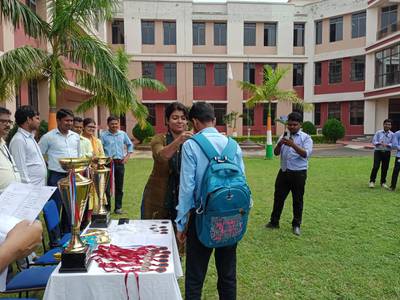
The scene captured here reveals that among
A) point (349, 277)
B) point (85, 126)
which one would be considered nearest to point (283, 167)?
point (349, 277)

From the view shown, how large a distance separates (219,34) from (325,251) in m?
26.0

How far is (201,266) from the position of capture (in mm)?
2623

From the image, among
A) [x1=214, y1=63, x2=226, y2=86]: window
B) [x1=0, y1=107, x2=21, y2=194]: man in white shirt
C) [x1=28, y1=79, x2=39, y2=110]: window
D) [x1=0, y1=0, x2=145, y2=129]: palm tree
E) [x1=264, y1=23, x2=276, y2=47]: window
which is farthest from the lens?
[x1=264, y1=23, x2=276, y2=47]: window

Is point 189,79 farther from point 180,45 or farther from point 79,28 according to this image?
point 79,28

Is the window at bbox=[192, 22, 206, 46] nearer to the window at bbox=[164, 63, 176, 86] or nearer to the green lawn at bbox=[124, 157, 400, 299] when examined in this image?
the window at bbox=[164, 63, 176, 86]

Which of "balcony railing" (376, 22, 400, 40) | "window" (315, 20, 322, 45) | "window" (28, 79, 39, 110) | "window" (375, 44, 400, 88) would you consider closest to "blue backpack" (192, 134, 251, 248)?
"window" (28, 79, 39, 110)

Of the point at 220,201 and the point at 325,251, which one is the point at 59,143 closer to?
the point at 220,201

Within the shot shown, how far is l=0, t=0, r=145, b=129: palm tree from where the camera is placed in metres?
6.92

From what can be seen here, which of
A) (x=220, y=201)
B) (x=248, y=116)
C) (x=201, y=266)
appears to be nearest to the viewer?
(x=220, y=201)

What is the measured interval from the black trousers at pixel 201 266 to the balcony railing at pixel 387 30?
26571 mm

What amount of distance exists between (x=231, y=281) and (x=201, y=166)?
0.92 metres

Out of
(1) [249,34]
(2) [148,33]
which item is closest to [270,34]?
(1) [249,34]

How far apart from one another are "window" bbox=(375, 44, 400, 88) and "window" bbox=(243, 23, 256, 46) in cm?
919

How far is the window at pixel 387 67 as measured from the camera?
23781 mm
